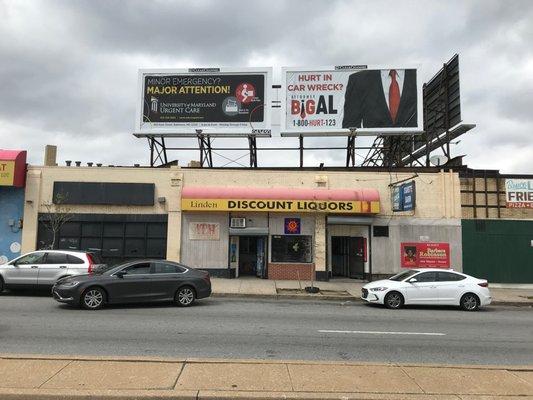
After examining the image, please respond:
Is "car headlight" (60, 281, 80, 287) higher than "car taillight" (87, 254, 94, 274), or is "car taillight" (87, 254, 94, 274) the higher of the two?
"car taillight" (87, 254, 94, 274)

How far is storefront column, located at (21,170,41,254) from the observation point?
21031 mm

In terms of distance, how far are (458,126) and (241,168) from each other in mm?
10592

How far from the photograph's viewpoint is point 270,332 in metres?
9.83

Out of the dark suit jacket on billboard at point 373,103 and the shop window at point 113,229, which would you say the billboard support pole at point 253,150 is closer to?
the dark suit jacket on billboard at point 373,103

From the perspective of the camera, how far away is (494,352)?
855 centimetres

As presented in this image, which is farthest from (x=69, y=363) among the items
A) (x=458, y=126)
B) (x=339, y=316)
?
(x=458, y=126)

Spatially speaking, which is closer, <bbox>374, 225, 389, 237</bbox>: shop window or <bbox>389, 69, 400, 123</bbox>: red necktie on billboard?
<bbox>374, 225, 389, 237</bbox>: shop window

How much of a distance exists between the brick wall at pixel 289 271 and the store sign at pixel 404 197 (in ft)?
15.4

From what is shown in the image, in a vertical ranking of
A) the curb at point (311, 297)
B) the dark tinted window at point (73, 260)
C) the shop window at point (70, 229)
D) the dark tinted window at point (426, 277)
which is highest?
the shop window at point (70, 229)

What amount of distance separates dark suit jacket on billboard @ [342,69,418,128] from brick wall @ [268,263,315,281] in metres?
7.05

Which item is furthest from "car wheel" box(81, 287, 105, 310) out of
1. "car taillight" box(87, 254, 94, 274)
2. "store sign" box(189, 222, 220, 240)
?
"store sign" box(189, 222, 220, 240)

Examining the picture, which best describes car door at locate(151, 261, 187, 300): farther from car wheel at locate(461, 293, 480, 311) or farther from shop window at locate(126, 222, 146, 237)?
car wheel at locate(461, 293, 480, 311)

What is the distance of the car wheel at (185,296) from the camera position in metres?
13.6

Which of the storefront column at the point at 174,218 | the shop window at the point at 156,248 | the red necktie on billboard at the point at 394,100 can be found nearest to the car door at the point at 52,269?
the shop window at the point at 156,248
